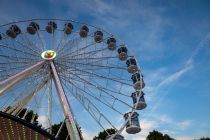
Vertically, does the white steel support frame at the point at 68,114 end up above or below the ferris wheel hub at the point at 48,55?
below

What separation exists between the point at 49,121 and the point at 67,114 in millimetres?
4522

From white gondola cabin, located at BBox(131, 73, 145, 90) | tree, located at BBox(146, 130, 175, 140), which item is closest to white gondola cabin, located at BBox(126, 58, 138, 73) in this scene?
white gondola cabin, located at BBox(131, 73, 145, 90)

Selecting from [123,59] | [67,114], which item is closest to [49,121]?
[67,114]

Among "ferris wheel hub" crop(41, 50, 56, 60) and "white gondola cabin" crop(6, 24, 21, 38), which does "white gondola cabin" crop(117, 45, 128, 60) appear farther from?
"white gondola cabin" crop(6, 24, 21, 38)

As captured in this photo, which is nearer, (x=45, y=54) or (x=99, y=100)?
(x=99, y=100)

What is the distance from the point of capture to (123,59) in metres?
25.9

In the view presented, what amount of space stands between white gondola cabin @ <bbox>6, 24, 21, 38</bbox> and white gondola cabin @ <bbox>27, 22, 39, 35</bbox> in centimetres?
98

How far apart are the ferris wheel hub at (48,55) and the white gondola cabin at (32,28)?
393cm

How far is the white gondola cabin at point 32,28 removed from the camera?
2688 centimetres

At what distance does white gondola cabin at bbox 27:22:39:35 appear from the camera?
1058 inches

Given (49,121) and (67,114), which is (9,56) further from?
(67,114)

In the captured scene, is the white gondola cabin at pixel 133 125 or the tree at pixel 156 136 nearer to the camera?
the white gondola cabin at pixel 133 125

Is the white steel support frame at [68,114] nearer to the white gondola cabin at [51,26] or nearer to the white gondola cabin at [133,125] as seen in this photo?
the white gondola cabin at [133,125]

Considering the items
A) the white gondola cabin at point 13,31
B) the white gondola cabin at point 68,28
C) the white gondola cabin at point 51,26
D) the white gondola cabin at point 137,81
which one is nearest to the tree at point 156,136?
the white gondola cabin at point 137,81
